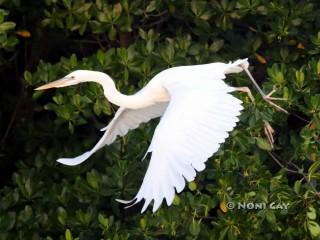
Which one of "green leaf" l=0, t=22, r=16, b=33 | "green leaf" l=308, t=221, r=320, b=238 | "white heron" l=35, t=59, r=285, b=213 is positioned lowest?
"green leaf" l=308, t=221, r=320, b=238

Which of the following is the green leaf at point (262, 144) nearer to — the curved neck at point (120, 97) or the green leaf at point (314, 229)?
the green leaf at point (314, 229)

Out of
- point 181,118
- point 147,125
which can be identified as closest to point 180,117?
point 181,118

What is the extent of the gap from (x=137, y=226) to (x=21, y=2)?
1.33 metres

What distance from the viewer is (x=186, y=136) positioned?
4223 millimetres

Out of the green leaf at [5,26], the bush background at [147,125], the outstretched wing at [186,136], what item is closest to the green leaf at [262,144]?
the bush background at [147,125]

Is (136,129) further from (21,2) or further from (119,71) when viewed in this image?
(21,2)

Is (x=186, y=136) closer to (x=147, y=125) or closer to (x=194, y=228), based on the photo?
(x=194, y=228)

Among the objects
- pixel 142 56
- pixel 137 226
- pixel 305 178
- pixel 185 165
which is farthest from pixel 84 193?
pixel 185 165

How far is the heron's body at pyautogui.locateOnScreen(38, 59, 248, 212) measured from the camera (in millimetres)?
4070

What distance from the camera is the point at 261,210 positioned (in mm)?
4992

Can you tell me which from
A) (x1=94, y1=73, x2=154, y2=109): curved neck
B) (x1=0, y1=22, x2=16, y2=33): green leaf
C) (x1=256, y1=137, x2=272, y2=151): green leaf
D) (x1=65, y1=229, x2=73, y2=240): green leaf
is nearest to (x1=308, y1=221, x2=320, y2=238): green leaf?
(x1=256, y1=137, x2=272, y2=151): green leaf

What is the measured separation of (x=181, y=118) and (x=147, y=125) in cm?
110

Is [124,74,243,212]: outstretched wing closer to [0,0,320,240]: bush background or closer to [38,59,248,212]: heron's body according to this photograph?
[38,59,248,212]: heron's body

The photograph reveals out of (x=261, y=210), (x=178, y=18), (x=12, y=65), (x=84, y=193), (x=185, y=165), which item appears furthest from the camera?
(x=12, y=65)
